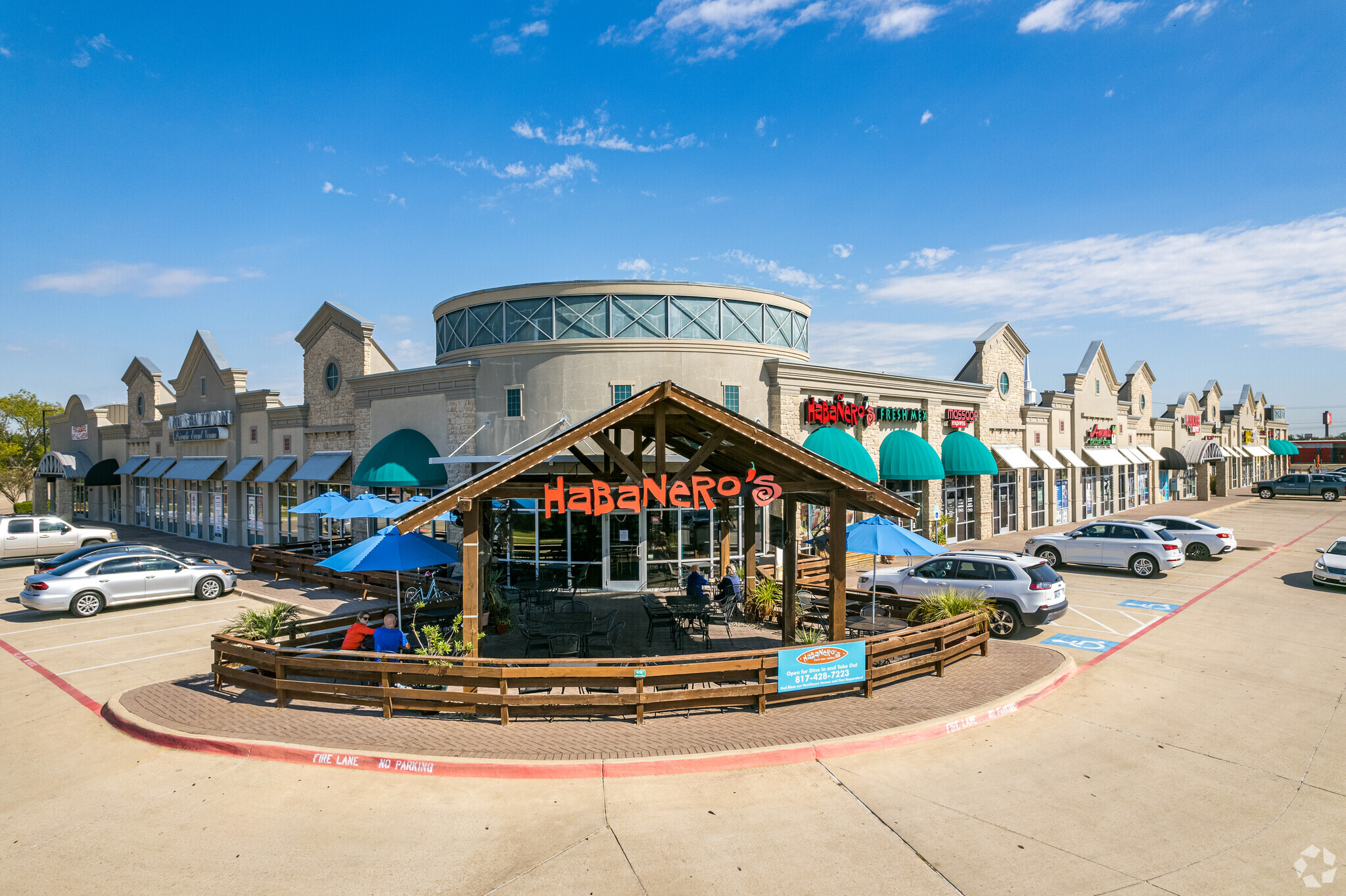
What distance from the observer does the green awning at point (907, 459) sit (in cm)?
2595

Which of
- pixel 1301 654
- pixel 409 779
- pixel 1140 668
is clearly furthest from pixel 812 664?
pixel 1301 654

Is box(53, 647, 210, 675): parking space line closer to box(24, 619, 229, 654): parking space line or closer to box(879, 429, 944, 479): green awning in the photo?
box(24, 619, 229, 654): parking space line

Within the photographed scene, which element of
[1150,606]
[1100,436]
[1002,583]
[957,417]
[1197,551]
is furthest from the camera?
[1100,436]

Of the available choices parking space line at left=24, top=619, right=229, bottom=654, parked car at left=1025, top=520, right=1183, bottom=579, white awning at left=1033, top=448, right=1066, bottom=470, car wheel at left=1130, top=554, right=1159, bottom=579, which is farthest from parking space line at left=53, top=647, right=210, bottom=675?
white awning at left=1033, top=448, right=1066, bottom=470

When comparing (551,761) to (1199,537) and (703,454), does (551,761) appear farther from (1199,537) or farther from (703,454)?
(1199,537)

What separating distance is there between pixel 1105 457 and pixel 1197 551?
16269 millimetres

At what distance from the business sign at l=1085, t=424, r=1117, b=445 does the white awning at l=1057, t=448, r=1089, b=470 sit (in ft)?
8.64

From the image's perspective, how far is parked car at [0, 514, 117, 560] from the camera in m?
27.5

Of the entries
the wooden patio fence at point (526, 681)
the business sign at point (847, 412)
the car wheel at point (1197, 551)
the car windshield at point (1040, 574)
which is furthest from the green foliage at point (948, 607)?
the car wheel at point (1197, 551)

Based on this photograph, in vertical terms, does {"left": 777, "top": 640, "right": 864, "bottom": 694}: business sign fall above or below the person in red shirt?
below

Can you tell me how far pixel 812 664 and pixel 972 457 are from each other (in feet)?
69.3

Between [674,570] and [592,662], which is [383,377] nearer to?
[674,570]

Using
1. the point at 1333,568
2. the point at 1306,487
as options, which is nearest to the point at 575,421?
the point at 1333,568

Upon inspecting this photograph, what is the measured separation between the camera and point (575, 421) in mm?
22109
